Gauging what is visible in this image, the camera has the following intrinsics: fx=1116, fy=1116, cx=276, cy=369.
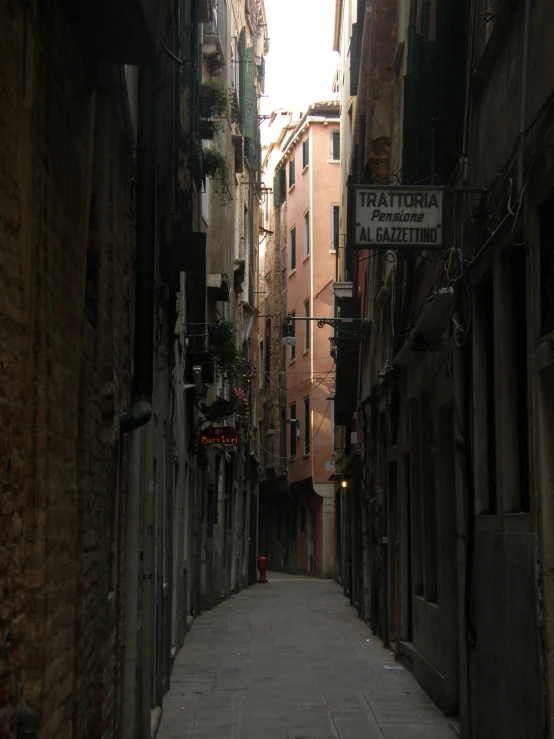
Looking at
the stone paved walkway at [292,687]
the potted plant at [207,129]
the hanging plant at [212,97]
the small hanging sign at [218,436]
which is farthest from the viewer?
the small hanging sign at [218,436]

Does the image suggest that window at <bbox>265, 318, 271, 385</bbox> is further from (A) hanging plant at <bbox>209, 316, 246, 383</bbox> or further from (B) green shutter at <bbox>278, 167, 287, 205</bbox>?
(A) hanging plant at <bbox>209, 316, 246, 383</bbox>

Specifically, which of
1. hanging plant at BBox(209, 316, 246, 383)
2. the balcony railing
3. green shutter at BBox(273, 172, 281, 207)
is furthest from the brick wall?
green shutter at BBox(273, 172, 281, 207)

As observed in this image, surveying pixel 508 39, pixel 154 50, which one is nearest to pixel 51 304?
pixel 154 50

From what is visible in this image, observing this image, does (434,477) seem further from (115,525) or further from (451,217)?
(115,525)

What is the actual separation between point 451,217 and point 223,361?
9.55 m

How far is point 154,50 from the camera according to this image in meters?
5.75

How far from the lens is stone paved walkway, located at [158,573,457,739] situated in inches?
379

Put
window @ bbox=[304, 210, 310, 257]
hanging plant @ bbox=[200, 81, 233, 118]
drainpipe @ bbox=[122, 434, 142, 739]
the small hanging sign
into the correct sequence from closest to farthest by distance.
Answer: drainpipe @ bbox=[122, 434, 142, 739] → hanging plant @ bbox=[200, 81, 233, 118] → the small hanging sign → window @ bbox=[304, 210, 310, 257]

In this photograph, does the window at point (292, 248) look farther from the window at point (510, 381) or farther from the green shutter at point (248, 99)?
the window at point (510, 381)

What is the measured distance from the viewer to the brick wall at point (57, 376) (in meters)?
4.16

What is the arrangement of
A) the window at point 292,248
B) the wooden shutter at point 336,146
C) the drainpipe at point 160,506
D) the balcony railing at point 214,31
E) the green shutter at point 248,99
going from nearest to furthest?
the drainpipe at point 160,506 < the balcony railing at point 214,31 < the green shutter at point 248,99 < the wooden shutter at point 336,146 < the window at point 292,248

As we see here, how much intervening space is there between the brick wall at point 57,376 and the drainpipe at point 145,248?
2.72ft

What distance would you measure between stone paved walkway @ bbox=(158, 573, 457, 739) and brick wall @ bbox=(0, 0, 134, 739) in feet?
8.26

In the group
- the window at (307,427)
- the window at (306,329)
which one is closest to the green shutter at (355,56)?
the window at (306,329)
